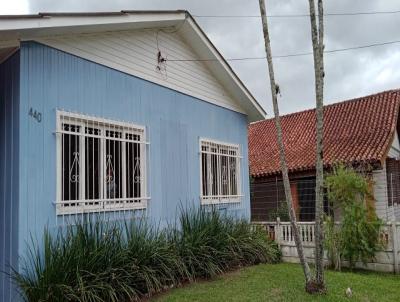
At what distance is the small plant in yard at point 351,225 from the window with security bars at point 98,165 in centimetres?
473

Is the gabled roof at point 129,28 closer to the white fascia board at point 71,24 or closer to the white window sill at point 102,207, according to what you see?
the white fascia board at point 71,24

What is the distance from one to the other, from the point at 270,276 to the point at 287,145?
988cm

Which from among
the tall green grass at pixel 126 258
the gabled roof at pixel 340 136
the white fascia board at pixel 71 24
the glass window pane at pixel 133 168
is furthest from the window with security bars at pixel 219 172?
the gabled roof at pixel 340 136

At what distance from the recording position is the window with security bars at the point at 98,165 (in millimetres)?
6160

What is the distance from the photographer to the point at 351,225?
9.15 metres

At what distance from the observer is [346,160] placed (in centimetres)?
1386

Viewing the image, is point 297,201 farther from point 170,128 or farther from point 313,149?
point 170,128

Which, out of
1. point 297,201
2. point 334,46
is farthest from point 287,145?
point 334,46

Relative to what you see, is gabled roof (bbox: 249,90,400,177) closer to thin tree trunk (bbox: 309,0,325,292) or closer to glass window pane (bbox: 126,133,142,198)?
thin tree trunk (bbox: 309,0,325,292)

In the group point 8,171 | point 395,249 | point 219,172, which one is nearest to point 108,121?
point 8,171

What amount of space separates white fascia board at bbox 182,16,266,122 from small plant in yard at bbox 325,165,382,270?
3006mm

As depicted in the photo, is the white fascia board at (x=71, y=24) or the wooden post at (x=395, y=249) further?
the wooden post at (x=395, y=249)

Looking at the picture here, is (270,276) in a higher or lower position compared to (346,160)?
lower

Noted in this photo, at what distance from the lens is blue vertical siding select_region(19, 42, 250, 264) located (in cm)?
564
